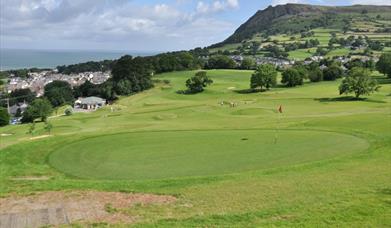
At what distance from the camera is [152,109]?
252 ft

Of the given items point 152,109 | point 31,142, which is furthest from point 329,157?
point 152,109

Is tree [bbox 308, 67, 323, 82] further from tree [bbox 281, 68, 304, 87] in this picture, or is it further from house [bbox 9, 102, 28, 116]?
house [bbox 9, 102, 28, 116]

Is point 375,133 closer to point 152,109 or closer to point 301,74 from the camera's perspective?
point 152,109

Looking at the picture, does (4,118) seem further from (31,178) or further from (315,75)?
(315,75)

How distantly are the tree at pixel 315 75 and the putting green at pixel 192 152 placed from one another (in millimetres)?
74389

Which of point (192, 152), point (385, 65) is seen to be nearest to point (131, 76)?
point (385, 65)

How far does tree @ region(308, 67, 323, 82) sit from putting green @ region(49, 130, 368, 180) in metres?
74.4

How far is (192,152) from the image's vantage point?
31734 millimetres

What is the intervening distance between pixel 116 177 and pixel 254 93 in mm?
71173

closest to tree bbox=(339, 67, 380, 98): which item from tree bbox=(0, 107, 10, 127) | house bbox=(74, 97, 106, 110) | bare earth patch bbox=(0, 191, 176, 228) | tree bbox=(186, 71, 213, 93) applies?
tree bbox=(186, 71, 213, 93)

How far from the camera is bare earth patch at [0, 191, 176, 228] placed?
17.4 meters

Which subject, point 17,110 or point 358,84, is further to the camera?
point 17,110

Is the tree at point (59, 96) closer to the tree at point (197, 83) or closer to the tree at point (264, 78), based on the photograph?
the tree at point (197, 83)

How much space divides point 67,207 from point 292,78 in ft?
289
